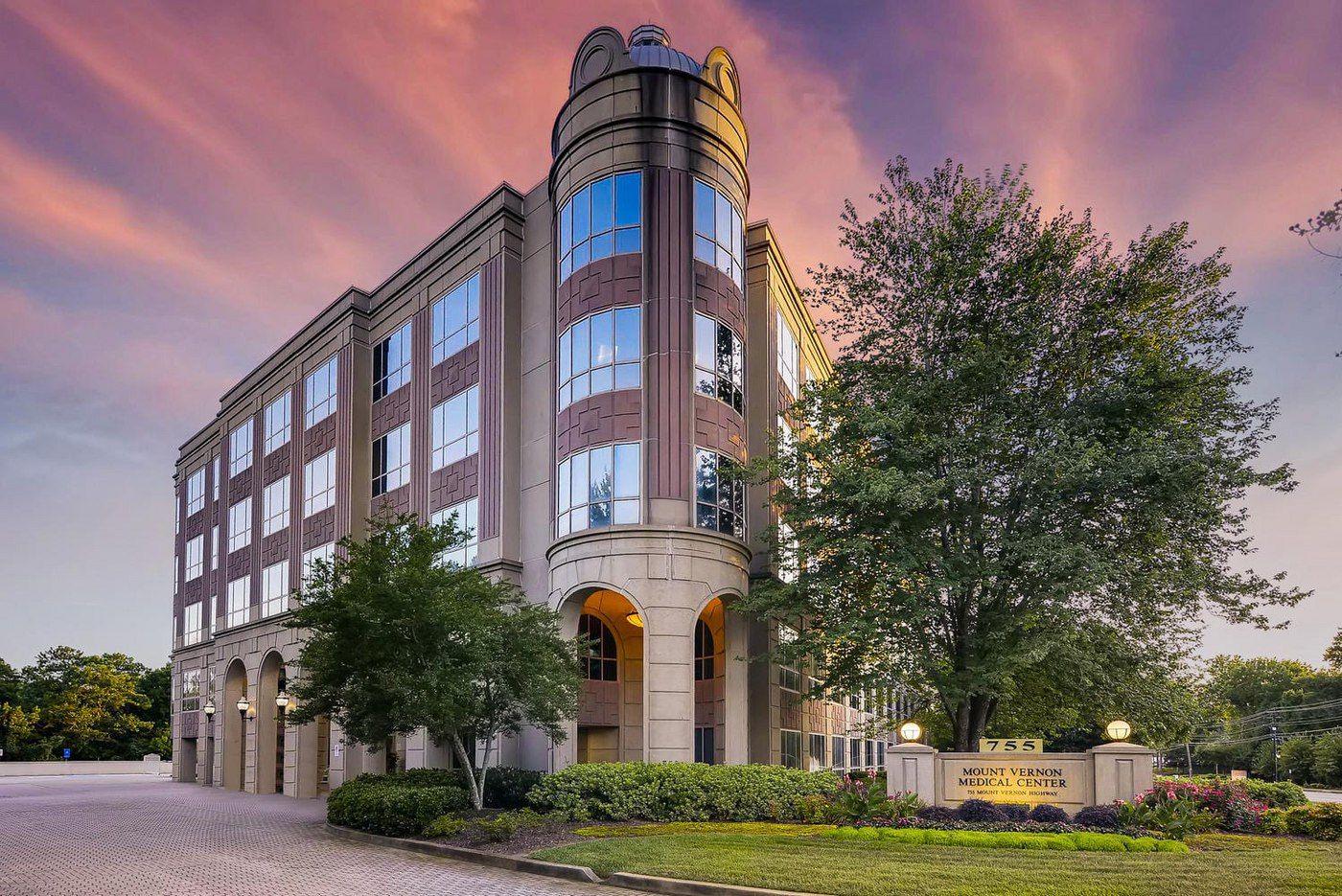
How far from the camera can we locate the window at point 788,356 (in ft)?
111

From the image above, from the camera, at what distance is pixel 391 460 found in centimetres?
3578

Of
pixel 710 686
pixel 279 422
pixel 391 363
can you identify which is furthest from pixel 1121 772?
pixel 279 422

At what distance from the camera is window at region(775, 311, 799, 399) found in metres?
33.8

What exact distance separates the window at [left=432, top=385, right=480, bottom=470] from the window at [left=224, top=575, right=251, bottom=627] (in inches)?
706

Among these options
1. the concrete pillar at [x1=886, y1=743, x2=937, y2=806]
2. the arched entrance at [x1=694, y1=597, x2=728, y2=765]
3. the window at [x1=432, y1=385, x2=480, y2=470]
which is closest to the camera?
the concrete pillar at [x1=886, y1=743, x2=937, y2=806]

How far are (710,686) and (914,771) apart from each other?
10087mm

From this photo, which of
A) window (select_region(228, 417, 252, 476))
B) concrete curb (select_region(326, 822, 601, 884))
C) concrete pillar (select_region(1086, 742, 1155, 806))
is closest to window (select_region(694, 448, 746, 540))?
concrete curb (select_region(326, 822, 601, 884))

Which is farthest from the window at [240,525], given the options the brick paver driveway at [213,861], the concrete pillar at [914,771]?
the concrete pillar at [914,771]

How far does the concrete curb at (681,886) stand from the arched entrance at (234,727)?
34.7 metres

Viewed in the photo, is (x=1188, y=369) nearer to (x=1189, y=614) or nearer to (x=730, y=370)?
(x=1189, y=614)

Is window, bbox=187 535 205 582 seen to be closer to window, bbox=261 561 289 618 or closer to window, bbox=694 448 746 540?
window, bbox=261 561 289 618

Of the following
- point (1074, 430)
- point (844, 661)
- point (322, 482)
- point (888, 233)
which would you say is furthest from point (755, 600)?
point (322, 482)

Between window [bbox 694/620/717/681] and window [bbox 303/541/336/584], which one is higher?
window [bbox 303/541/336/584]

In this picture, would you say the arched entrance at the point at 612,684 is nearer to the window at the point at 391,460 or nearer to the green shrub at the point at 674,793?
the green shrub at the point at 674,793
